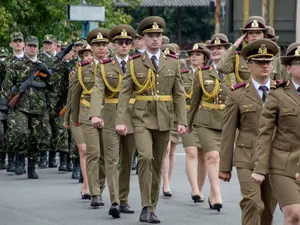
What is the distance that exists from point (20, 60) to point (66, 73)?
0.80m

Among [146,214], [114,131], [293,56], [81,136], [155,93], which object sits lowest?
[146,214]

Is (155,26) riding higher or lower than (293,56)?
higher

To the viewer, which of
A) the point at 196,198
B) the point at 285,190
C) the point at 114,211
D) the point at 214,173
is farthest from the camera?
the point at 196,198

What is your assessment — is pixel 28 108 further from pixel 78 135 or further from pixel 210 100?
pixel 210 100

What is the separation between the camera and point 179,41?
59969 millimetres

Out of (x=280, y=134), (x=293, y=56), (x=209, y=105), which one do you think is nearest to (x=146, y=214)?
(x=209, y=105)

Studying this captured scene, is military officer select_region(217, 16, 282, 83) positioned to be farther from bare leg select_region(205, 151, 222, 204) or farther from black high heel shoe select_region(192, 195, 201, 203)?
black high heel shoe select_region(192, 195, 201, 203)

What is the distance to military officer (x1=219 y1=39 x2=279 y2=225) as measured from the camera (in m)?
10.5

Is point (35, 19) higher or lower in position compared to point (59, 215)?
higher

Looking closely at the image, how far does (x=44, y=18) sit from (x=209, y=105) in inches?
695

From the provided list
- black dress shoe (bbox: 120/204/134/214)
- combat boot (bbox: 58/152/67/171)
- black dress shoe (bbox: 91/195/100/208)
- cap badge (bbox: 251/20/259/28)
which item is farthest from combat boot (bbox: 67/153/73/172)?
cap badge (bbox: 251/20/259/28)

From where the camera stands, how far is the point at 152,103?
13234 mm

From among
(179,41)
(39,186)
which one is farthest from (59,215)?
(179,41)

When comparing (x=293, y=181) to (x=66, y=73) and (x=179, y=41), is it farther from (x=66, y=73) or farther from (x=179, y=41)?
(x=179, y=41)
